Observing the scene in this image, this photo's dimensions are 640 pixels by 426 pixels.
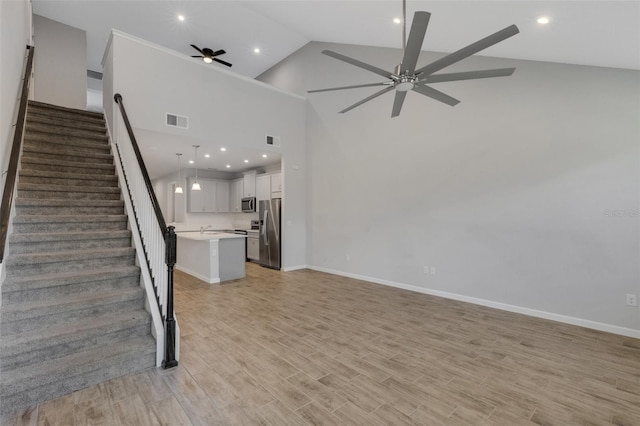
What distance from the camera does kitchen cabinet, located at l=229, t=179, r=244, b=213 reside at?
9.14 meters

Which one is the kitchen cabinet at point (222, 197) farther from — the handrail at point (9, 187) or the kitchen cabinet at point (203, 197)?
the handrail at point (9, 187)

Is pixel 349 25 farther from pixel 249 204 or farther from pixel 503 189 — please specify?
pixel 249 204

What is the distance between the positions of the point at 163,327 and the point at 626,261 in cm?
493

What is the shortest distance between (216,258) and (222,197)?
14.5ft

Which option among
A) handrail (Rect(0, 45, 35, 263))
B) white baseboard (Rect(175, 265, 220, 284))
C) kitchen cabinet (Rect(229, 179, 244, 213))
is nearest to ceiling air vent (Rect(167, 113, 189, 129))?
handrail (Rect(0, 45, 35, 263))

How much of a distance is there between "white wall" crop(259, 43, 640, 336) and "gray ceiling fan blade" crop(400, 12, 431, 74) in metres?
2.58

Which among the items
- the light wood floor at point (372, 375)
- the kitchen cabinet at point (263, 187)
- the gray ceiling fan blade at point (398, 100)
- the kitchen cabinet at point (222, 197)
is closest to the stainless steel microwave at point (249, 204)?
the kitchen cabinet at point (263, 187)

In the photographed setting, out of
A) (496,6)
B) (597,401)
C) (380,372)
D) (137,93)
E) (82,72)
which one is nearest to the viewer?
(597,401)

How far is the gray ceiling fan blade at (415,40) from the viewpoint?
189cm

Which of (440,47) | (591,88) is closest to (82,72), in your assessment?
(440,47)

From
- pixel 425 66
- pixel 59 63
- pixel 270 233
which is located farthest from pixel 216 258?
pixel 59 63

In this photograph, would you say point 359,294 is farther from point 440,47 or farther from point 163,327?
point 440,47

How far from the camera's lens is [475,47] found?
2.04 metres

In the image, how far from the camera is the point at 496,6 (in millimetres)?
2928
